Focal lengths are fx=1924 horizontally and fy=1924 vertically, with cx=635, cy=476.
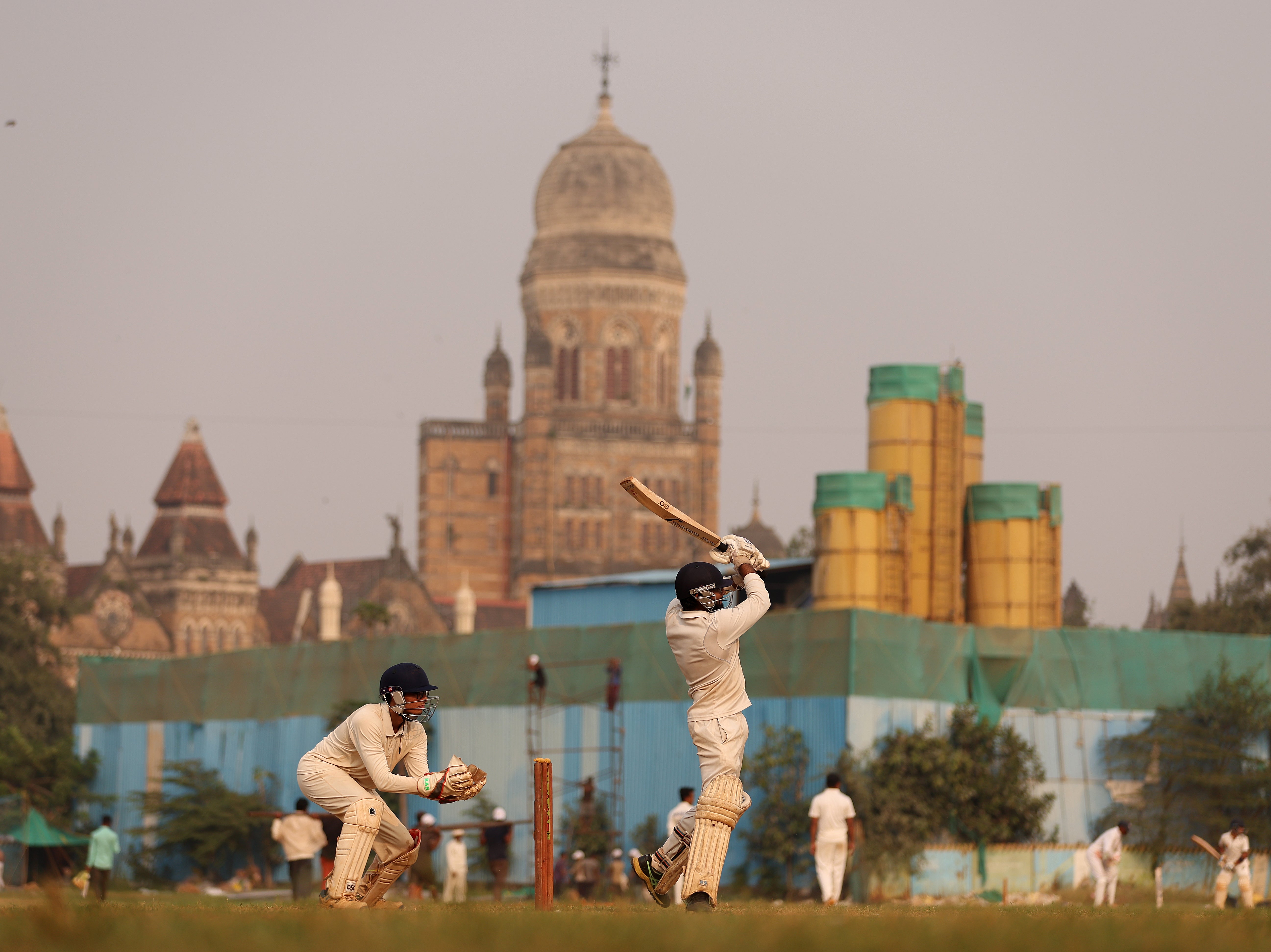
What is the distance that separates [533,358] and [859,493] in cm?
9727

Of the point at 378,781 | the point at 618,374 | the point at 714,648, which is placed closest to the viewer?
the point at 714,648

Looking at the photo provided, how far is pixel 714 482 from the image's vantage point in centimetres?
13838

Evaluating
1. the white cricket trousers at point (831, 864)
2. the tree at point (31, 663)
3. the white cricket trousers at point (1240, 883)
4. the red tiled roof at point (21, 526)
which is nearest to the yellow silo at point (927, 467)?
the white cricket trousers at point (1240, 883)

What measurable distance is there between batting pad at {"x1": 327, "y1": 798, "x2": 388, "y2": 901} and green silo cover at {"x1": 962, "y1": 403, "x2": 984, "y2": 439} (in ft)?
117

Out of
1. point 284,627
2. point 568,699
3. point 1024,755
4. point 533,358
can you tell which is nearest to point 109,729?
point 568,699

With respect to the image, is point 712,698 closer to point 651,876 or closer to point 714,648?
point 714,648

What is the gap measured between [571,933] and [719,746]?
446 centimetres

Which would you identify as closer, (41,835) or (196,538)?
(41,835)

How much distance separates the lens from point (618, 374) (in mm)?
142125

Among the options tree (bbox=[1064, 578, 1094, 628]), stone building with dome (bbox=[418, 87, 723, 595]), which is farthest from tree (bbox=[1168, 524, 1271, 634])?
stone building with dome (bbox=[418, 87, 723, 595])

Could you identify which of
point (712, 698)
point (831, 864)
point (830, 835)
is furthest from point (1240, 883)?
point (712, 698)

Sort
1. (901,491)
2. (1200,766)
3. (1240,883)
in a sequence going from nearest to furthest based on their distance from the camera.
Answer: (1240,883) → (1200,766) → (901,491)

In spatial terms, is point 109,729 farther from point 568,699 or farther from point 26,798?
point 568,699

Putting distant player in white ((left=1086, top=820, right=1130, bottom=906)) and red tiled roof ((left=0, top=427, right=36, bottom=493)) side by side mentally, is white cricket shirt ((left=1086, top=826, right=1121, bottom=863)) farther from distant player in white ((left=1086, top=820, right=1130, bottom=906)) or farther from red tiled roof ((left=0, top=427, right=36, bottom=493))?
red tiled roof ((left=0, top=427, right=36, bottom=493))
